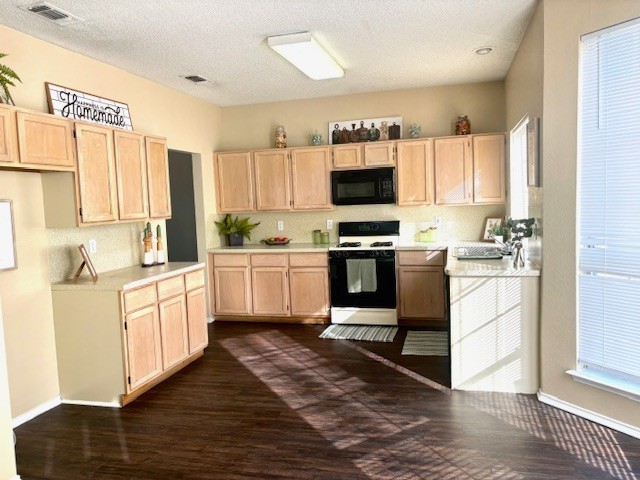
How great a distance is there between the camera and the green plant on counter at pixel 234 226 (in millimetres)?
6086

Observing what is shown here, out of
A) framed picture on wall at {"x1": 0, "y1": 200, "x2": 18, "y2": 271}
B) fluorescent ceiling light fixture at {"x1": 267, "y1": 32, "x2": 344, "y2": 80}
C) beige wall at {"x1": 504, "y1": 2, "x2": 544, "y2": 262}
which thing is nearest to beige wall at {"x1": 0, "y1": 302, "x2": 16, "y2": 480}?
framed picture on wall at {"x1": 0, "y1": 200, "x2": 18, "y2": 271}

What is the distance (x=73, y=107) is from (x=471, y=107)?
13.6 feet

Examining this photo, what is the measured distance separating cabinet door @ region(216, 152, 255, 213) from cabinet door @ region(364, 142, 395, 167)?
1.47 m

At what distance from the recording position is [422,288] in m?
5.23

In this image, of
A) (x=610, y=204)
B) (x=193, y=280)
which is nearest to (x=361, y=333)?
(x=193, y=280)

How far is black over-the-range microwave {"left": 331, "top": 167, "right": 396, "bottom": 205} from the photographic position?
554 cm

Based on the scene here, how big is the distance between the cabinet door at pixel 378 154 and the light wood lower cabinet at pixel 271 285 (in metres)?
1.23

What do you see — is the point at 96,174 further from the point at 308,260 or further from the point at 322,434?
the point at 308,260

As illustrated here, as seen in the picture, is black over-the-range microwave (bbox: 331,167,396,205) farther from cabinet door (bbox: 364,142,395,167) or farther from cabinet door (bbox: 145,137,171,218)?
cabinet door (bbox: 145,137,171,218)

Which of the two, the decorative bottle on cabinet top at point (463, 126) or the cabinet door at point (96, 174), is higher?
the decorative bottle on cabinet top at point (463, 126)

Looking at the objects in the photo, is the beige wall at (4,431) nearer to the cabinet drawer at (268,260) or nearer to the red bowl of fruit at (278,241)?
→ the cabinet drawer at (268,260)

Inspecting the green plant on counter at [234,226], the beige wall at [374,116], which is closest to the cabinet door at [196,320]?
the green plant on counter at [234,226]

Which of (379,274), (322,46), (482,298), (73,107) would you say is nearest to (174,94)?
(73,107)

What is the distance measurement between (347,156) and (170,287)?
266 cm
